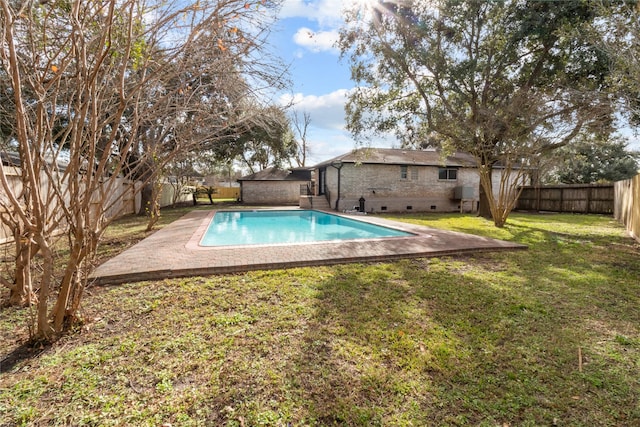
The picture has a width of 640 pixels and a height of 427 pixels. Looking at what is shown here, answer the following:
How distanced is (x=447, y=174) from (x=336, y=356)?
784 inches

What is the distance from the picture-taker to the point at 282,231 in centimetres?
1162

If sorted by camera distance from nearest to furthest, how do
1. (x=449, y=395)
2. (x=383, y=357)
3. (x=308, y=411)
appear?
(x=308, y=411) → (x=449, y=395) → (x=383, y=357)

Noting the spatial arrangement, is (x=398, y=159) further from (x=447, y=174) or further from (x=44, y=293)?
(x=44, y=293)

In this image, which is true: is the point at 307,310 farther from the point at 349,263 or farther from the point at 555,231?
the point at 555,231

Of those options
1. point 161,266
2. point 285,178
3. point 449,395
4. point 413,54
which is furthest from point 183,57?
point 285,178

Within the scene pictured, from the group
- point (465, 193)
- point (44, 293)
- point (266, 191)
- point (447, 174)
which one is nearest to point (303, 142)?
point (266, 191)

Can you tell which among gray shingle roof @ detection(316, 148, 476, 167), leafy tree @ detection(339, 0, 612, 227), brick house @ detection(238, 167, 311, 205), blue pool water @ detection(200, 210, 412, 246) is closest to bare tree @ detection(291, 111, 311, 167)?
brick house @ detection(238, 167, 311, 205)

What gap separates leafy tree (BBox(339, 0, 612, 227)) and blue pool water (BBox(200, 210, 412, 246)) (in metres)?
4.99

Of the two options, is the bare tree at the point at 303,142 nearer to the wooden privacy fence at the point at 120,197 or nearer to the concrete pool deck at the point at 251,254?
the wooden privacy fence at the point at 120,197

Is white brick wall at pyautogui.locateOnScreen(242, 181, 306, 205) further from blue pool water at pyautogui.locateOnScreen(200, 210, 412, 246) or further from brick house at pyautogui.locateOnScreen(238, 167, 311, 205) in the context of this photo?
blue pool water at pyautogui.locateOnScreen(200, 210, 412, 246)

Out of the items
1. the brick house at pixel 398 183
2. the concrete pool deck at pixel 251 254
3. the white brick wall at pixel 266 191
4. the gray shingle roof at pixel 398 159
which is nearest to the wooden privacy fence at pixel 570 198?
the brick house at pixel 398 183

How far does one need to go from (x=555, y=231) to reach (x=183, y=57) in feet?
41.5

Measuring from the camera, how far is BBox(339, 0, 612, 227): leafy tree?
10141 millimetres

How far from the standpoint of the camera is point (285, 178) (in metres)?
26.9
